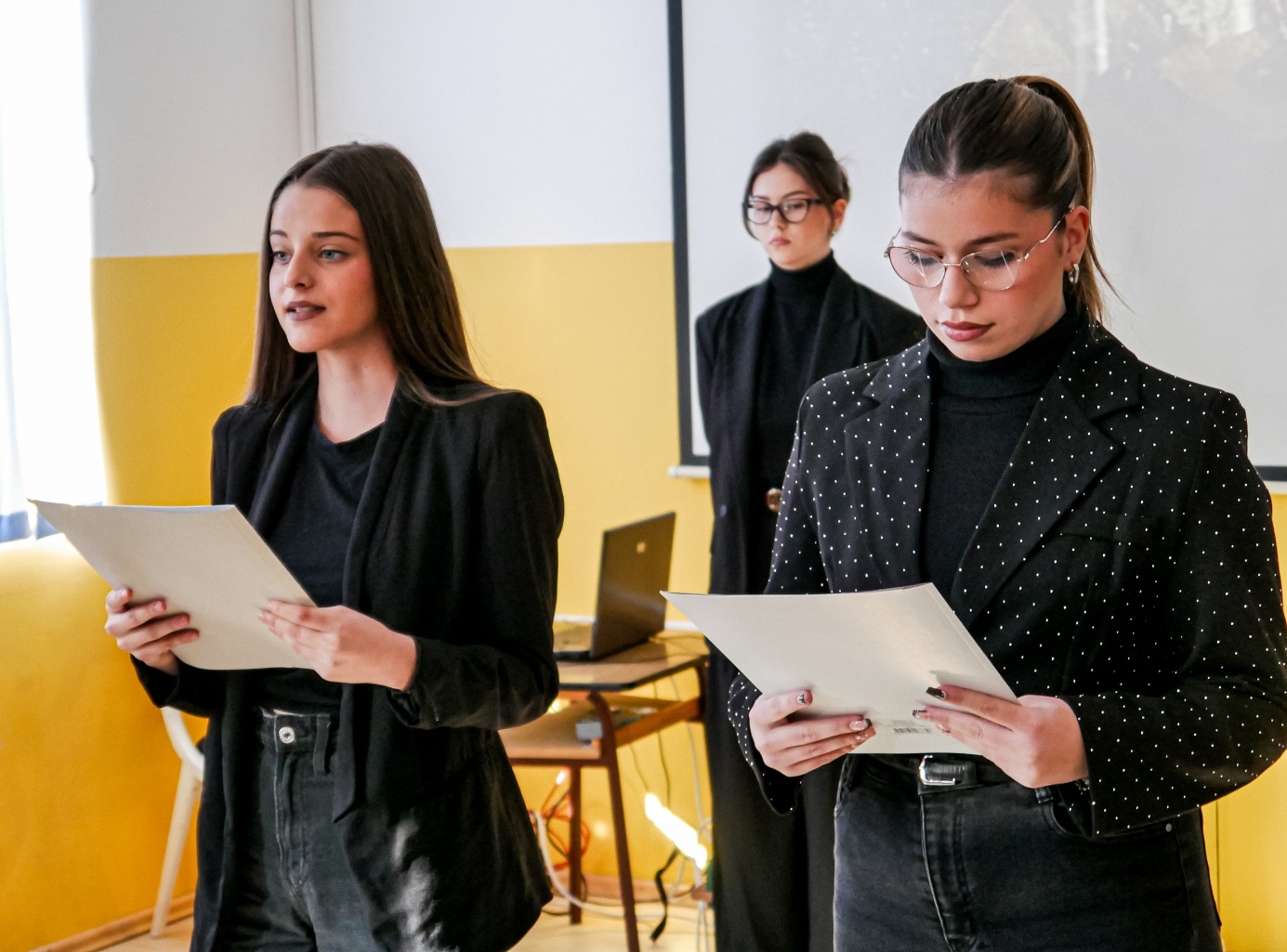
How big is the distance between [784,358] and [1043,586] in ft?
6.73

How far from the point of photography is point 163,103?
3.83 m

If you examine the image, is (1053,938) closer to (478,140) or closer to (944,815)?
(944,815)

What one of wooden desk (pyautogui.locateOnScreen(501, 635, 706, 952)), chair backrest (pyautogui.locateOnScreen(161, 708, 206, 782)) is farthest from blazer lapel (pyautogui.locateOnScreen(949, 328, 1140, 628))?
chair backrest (pyautogui.locateOnScreen(161, 708, 206, 782))

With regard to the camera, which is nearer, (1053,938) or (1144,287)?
(1053,938)

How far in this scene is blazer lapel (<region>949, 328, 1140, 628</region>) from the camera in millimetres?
1283

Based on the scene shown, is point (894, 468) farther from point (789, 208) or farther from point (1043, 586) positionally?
point (789, 208)

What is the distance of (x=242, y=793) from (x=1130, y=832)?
987 millimetres

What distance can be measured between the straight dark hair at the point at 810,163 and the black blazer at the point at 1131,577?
1.94 meters

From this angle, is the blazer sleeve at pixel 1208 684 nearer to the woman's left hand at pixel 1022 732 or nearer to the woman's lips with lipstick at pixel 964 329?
the woman's left hand at pixel 1022 732

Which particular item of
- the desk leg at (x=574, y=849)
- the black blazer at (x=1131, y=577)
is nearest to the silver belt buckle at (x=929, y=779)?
the black blazer at (x=1131, y=577)

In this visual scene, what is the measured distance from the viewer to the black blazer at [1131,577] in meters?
1.22

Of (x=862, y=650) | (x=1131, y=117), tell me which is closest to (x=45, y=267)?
(x=1131, y=117)

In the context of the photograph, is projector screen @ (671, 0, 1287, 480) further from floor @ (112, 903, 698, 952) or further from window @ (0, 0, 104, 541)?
floor @ (112, 903, 698, 952)

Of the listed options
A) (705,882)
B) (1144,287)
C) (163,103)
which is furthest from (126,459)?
(1144,287)
